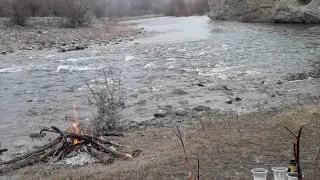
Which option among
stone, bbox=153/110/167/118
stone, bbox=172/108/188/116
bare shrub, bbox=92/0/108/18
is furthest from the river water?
bare shrub, bbox=92/0/108/18

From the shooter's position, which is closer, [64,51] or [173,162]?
[173,162]

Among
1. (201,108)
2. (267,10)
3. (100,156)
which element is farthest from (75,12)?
(100,156)

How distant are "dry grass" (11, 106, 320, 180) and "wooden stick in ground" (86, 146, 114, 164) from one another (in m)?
0.15

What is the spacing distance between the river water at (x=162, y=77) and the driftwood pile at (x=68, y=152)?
1623 mm

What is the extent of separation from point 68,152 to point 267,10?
4157 cm

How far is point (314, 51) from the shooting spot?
65.6 ft

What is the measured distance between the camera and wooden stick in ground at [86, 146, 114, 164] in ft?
22.2

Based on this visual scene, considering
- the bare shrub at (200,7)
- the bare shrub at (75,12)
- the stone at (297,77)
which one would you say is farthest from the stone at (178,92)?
the bare shrub at (200,7)

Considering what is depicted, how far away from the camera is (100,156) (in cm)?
689

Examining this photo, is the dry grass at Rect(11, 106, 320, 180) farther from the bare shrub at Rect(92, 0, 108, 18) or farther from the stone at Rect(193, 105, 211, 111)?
the bare shrub at Rect(92, 0, 108, 18)

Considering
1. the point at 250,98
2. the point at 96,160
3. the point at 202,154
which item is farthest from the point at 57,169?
the point at 250,98

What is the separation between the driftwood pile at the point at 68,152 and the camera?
22.6ft

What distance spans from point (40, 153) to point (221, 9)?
161 ft

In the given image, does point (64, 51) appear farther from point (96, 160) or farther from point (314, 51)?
point (96, 160)
